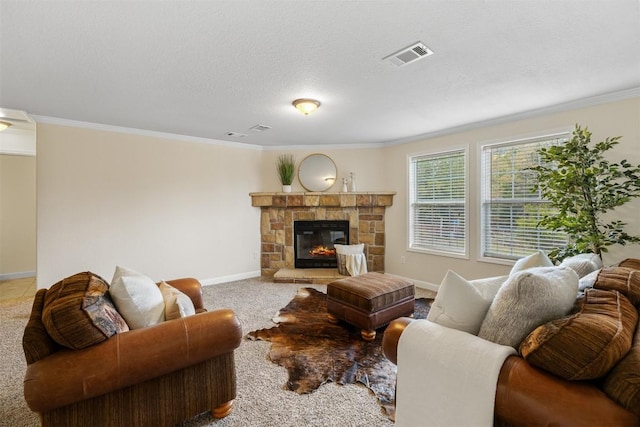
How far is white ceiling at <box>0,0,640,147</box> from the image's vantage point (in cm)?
165

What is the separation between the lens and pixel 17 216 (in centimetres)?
519

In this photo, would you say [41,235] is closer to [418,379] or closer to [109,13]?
[109,13]

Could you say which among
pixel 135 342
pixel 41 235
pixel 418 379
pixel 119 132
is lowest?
pixel 418 379

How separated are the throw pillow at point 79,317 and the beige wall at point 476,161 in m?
3.97

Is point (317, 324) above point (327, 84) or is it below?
below

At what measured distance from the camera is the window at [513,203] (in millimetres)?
3447

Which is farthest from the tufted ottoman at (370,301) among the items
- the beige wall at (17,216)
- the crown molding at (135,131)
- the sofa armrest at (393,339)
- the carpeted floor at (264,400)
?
the beige wall at (17,216)

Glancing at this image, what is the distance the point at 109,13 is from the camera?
5.43ft

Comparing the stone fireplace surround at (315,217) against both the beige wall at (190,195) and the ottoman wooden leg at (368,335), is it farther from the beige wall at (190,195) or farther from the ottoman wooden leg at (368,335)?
the ottoman wooden leg at (368,335)

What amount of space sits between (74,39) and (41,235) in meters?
2.78

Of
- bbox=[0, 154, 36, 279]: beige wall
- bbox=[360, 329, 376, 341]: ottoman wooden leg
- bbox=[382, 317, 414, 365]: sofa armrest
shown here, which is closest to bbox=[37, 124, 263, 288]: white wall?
bbox=[0, 154, 36, 279]: beige wall

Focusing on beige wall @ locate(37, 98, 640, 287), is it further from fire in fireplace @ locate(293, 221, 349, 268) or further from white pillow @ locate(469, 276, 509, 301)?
white pillow @ locate(469, 276, 509, 301)

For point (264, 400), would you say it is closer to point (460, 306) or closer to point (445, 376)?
point (445, 376)

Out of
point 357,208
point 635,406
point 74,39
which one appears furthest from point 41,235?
point 635,406
